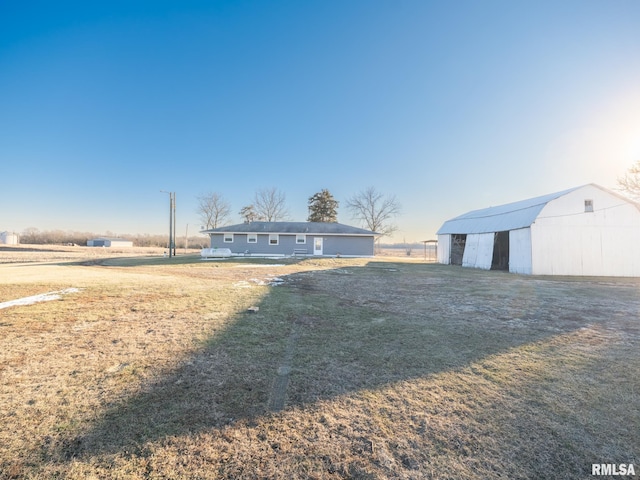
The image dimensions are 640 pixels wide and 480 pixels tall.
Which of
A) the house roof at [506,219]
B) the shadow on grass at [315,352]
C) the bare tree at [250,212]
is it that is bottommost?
the shadow on grass at [315,352]

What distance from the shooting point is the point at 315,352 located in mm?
3805

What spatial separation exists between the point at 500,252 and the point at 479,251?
5.58ft

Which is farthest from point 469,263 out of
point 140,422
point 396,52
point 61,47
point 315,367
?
point 61,47

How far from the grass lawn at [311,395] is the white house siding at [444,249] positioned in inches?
723

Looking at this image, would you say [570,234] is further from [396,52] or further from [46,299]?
[46,299]

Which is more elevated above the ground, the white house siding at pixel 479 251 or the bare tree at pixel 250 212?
the bare tree at pixel 250 212

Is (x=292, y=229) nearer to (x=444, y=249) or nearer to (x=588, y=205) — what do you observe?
(x=444, y=249)

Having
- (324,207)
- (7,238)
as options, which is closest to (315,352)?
(324,207)

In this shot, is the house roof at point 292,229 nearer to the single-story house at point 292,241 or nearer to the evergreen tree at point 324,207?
the single-story house at point 292,241

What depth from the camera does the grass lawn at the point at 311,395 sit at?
1.87 metres

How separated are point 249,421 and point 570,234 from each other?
1845cm

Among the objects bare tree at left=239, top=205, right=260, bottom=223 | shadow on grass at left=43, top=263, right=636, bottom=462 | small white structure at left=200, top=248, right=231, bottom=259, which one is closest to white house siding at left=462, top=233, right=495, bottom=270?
shadow on grass at left=43, top=263, right=636, bottom=462

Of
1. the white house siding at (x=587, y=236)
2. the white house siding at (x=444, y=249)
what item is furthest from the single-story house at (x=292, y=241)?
the white house siding at (x=587, y=236)

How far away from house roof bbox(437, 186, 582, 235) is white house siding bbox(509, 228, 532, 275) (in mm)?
401
